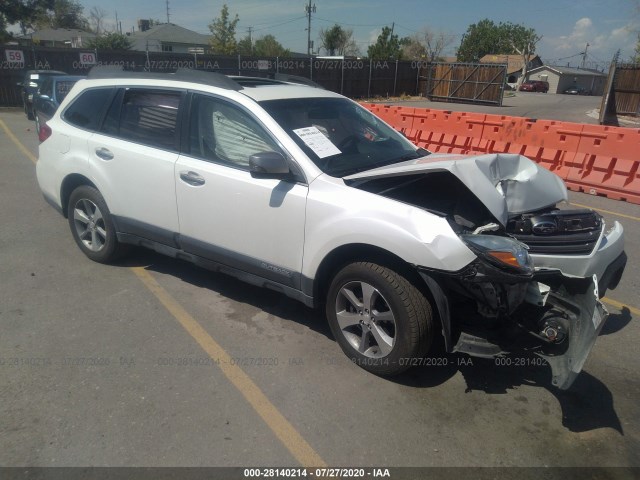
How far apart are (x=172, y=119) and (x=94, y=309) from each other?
174 cm

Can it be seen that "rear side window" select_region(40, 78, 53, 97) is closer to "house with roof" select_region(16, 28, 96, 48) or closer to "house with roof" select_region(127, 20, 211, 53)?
"house with roof" select_region(16, 28, 96, 48)

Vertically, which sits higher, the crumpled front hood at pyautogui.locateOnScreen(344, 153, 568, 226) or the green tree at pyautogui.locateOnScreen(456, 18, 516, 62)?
the green tree at pyautogui.locateOnScreen(456, 18, 516, 62)


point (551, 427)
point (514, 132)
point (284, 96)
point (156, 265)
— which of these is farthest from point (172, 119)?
point (514, 132)

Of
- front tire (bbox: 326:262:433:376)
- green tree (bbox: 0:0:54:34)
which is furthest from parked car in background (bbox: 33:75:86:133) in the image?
green tree (bbox: 0:0:54:34)

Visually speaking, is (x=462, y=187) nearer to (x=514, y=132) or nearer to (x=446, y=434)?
(x=446, y=434)

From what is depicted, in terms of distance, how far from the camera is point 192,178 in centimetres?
393

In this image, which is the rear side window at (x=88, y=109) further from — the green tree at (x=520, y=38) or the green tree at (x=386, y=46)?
the green tree at (x=520, y=38)

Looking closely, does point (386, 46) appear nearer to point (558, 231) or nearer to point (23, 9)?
point (23, 9)

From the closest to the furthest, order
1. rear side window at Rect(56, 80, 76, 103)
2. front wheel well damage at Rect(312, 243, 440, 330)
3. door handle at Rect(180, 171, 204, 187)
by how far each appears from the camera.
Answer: front wheel well damage at Rect(312, 243, 440, 330) < door handle at Rect(180, 171, 204, 187) < rear side window at Rect(56, 80, 76, 103)

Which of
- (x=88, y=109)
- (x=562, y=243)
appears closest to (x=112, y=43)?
(x=88, y=109)

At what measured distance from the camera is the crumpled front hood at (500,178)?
3207 mm

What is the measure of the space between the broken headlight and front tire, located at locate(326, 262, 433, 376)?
1.47 feet

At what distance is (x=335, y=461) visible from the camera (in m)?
2.66

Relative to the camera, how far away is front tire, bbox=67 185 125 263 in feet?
15.6
